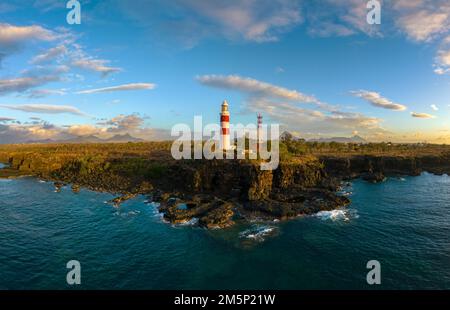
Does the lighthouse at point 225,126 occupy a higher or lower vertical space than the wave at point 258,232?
higher

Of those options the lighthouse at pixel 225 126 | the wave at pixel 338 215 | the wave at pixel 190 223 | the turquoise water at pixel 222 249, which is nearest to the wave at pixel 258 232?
the turquoise water at pixel 222 249

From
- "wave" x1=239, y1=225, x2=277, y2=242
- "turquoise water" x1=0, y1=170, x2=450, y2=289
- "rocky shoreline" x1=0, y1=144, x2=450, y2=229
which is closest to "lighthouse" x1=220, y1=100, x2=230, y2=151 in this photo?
"rocky shoreline" x1=0, y1=144, x2=450, y2=229

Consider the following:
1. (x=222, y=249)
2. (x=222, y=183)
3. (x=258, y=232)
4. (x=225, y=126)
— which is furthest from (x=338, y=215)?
(x=225, y=126)

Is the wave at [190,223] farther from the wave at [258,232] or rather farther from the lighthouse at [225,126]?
the lighthouse at [225,126]

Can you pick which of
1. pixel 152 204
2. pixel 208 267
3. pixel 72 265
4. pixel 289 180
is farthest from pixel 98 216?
pixel 289 180

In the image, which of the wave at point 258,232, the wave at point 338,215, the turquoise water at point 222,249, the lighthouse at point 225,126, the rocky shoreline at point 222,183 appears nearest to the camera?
the turquoise water at point 222,249

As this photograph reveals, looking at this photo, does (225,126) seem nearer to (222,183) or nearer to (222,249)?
(222,183)

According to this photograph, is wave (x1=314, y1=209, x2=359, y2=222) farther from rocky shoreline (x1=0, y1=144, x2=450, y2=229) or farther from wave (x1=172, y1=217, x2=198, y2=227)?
wave (x1=172, y1=217, x2=198, y2=227)
